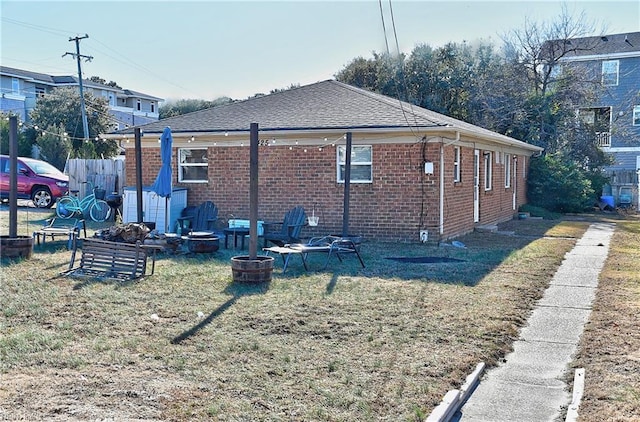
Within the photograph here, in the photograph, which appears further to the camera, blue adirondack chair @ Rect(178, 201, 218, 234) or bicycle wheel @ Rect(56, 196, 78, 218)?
bicycle wheel @ Rect(56, 196, 78, 218)

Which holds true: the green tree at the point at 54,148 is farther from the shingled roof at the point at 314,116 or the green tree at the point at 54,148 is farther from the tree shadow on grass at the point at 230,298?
the tree shadow on grass at the point at 230,298

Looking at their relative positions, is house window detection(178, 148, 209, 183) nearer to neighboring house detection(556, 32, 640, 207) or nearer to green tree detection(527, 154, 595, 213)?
green tree detection(527, 154, 595, 213)

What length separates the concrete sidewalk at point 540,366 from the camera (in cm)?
491

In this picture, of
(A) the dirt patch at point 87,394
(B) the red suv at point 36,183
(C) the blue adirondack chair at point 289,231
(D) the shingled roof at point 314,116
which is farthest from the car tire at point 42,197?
(A) the dirt patch at point 87,394

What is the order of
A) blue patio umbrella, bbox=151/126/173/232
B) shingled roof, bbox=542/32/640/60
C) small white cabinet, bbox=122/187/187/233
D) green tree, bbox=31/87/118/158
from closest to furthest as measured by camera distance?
blue patio umbrella, bbox=151/126/173/232
small white cabinet, bbox=122/187/187/233
shingled roof, bbox=542/32/640/60
green tree, bbox=31/87/118/158

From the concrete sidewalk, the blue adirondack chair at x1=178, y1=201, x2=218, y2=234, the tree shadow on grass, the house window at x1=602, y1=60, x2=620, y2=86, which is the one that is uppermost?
the house window at x1=602, y1=60, x2=620, y2=86

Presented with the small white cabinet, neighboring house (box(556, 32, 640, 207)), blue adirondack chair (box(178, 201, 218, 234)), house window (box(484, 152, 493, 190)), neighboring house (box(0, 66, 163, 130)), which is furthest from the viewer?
neighboring house (box(0, 66, 163, 130))

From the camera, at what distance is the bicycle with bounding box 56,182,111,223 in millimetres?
18125

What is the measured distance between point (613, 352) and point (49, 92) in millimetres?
49662

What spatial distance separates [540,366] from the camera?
5988 mm

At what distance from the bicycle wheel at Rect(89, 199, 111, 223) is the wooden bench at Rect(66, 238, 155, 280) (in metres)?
8.80

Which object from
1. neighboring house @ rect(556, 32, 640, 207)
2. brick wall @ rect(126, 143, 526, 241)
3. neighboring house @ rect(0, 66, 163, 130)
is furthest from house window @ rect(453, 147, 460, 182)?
neighboring house @ rect(0, 66, 163, 130)

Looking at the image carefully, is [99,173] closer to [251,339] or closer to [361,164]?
[361,164]

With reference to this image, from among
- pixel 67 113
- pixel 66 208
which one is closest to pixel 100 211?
pixel 66 208
